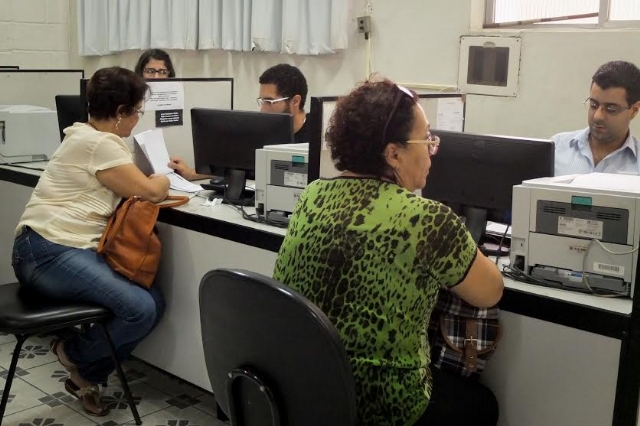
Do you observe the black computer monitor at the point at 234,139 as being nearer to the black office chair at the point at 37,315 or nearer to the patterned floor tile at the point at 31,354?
the black office chair at the point at 37,315

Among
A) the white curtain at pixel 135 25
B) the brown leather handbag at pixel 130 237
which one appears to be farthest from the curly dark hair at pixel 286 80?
the white curtain at pixel 135 25

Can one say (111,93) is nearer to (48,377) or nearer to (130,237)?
(130,237)

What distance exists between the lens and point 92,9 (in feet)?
17.4

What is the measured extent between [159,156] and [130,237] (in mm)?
539

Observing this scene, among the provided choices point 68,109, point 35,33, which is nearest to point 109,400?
point 68,109

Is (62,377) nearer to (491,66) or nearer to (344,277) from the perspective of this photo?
(344,277)

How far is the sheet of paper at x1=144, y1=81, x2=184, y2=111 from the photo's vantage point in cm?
290

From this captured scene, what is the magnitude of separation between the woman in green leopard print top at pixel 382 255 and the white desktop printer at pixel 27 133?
223 cm

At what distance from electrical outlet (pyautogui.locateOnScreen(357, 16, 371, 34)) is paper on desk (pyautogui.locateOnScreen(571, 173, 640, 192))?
2.25m

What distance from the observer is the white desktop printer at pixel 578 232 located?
1.63 meters

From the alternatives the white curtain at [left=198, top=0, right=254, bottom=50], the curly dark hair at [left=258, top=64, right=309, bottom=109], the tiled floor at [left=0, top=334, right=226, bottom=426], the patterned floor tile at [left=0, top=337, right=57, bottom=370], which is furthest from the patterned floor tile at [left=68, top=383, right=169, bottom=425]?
the white curtain at [left=198, top=0, right=254, bottom=50]

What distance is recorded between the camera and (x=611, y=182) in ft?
5.76

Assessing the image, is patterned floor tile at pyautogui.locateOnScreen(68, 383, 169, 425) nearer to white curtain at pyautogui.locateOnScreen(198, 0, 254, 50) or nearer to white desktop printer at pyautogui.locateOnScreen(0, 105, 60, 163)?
white desktop printer at pyautogui.locateOnScreen(0, 105, 60, 163)

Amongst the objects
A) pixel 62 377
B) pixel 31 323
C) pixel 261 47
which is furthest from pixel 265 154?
pixel 261 47
